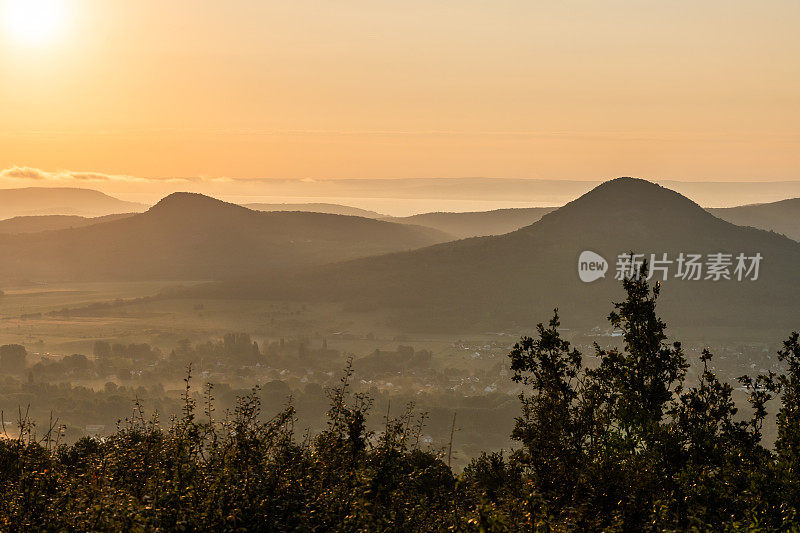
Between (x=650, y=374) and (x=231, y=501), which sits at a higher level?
(x=650, y=374)

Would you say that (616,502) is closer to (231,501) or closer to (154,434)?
(231,501)

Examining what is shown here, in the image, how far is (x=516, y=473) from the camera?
24.3 metres

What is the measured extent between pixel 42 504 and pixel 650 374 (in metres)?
19.3

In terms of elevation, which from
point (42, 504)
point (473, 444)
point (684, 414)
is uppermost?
point (684, 414)

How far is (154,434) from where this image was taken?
79.6ft

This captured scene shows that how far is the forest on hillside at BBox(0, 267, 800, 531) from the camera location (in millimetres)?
16453

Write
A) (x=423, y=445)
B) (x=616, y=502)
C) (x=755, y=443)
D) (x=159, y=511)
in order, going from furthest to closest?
(x=423, y=445)
(x=755, y=443)
(x=616, y=502)
(x=159, y=511)

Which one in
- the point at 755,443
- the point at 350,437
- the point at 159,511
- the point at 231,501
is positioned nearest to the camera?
the point at 159,511

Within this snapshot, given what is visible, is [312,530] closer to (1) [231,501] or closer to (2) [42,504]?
(1) [231,501]

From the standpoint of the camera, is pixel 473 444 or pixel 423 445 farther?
pixel 473 444

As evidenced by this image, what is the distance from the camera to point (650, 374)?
80.5 feet

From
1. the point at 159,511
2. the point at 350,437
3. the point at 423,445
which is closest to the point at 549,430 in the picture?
the point at 350,437

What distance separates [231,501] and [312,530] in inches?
80.3

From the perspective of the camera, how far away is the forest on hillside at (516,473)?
54.0 feet
